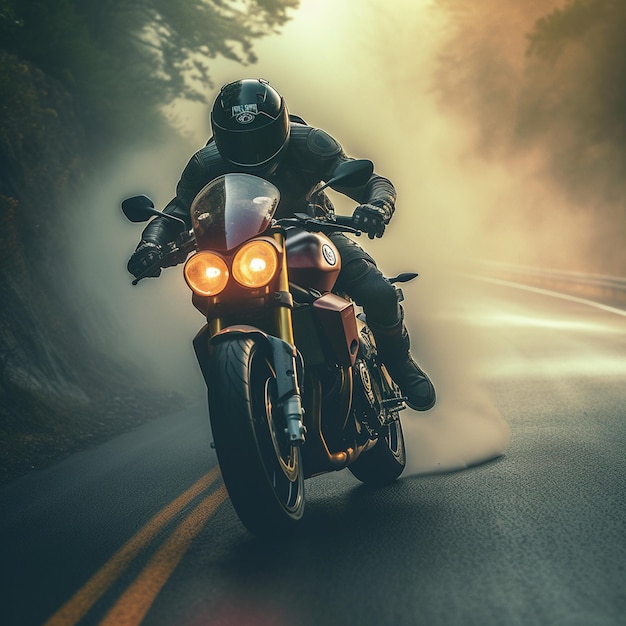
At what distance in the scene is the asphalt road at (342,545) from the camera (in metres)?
4.20

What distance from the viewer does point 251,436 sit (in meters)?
4.78

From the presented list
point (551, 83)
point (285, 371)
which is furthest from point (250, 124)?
point (551, 83)

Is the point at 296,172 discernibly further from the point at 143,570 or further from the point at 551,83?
the point at 551,83

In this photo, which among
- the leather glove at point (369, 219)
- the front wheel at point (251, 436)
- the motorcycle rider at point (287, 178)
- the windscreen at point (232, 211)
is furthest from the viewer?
the motorcycle rider at point (287, 178)

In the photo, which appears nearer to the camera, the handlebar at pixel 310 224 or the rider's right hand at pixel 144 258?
the handlebar at pixel 310 224

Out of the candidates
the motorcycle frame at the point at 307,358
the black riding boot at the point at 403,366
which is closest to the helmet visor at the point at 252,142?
the motorcycle frame at the point at 307,358

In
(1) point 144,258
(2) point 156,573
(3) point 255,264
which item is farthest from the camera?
(1) point 144,258

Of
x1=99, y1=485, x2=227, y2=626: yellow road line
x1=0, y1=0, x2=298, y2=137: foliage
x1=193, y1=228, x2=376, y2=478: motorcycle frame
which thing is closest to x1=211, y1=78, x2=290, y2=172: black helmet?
x1=193, y1=228, x2=376, y2=478: motorcycle frame

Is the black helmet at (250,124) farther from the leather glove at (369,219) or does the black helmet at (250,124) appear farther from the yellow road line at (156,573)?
the yellow road line at (156,573)

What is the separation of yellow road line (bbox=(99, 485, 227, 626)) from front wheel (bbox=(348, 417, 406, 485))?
0.89m

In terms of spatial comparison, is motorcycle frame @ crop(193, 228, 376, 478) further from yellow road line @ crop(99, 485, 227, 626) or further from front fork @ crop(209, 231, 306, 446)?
yellow road line @ crop(99, 485, 227, 626)

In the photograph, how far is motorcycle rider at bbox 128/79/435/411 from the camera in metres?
6.14

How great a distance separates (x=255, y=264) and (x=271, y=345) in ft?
1.31

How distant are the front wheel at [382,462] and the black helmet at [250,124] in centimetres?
175
